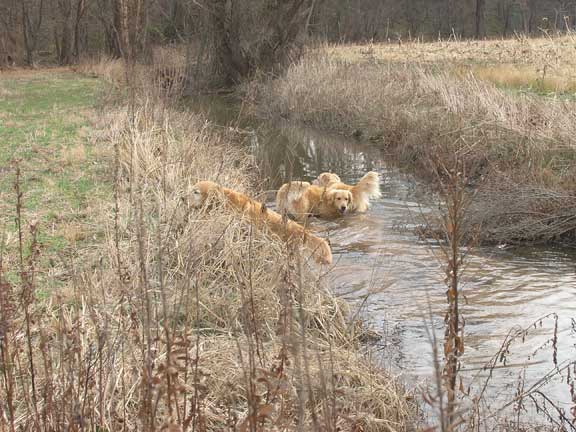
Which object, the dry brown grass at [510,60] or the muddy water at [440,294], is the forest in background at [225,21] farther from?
the muddy water at [440,294]

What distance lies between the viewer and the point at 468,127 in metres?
10.4

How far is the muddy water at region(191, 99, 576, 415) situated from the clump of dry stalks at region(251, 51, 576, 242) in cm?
46

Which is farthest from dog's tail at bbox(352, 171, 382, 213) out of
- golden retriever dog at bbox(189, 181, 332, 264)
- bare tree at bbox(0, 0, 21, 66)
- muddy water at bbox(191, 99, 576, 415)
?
bare tree at bbox(0, 0, 21, 66)

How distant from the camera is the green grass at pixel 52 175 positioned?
591 cm

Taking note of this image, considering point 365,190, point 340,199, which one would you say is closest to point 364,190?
point 365,190

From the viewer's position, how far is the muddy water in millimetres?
4895

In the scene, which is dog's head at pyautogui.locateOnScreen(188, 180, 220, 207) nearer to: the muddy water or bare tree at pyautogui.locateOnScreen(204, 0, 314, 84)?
the muddy water

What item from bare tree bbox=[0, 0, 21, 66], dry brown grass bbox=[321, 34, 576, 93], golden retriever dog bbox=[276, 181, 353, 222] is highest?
bare tree bbox=[0, 0, 21, 66]

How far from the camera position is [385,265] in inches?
281

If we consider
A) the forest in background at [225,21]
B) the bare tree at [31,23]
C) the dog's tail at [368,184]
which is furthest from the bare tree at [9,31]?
the dog's tail at [368,184]

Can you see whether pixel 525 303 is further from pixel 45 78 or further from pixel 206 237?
pixel 45 78

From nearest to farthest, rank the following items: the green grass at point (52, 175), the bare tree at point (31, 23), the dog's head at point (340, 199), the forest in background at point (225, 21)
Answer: the green grass at point (52, 175) → the dog's head at point (340, 199) → the forest in background at point (225, 21) → the bare tree at point (31, 23)

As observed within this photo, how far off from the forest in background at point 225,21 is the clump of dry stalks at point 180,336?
1477 millimetres

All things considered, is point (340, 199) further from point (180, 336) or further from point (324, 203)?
point (180, 336)
